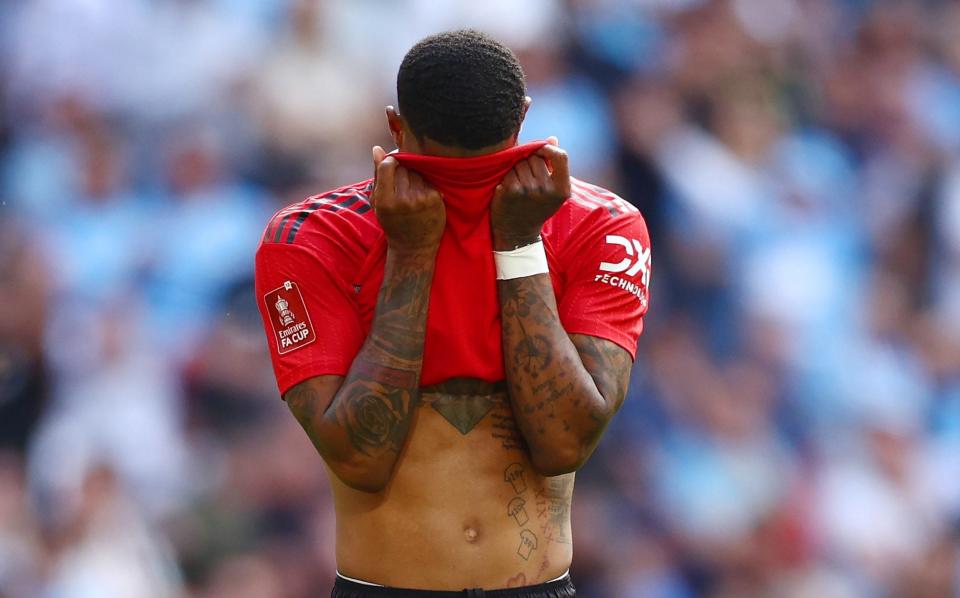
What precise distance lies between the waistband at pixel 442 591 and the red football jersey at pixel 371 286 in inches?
18.5

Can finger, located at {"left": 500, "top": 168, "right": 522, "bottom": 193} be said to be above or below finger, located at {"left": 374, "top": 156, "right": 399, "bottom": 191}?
below

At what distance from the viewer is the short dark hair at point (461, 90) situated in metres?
3.00

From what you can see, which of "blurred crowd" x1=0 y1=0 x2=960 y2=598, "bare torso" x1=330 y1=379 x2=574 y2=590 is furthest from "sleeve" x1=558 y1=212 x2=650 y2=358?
"blurred crowd" x1=0 y1=0 x2=960 y2=598

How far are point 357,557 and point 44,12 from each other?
4310 millimetres

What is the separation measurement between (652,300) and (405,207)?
416 cm

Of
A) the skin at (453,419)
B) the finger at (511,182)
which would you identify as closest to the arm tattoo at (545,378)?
the skin at (453,419)

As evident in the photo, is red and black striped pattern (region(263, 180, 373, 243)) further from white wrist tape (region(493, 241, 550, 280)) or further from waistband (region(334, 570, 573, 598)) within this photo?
waistband (region(334, 570, 573, 598))

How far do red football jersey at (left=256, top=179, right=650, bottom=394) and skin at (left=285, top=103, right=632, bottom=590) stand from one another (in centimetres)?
5

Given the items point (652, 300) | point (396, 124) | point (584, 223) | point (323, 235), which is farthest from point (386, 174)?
point (652, 300)

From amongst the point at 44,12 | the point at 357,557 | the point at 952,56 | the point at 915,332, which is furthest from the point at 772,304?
the point at 357,557

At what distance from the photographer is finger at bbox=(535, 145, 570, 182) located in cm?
302

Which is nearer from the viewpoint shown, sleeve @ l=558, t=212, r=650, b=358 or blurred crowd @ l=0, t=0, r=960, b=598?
sleeve @ l=558, t=212, r=650, b=358

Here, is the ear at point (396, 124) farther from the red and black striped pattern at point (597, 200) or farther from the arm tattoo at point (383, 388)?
the red and black striped pattern at point (597, 200)

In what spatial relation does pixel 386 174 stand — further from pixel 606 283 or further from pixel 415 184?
pixel 606 283
